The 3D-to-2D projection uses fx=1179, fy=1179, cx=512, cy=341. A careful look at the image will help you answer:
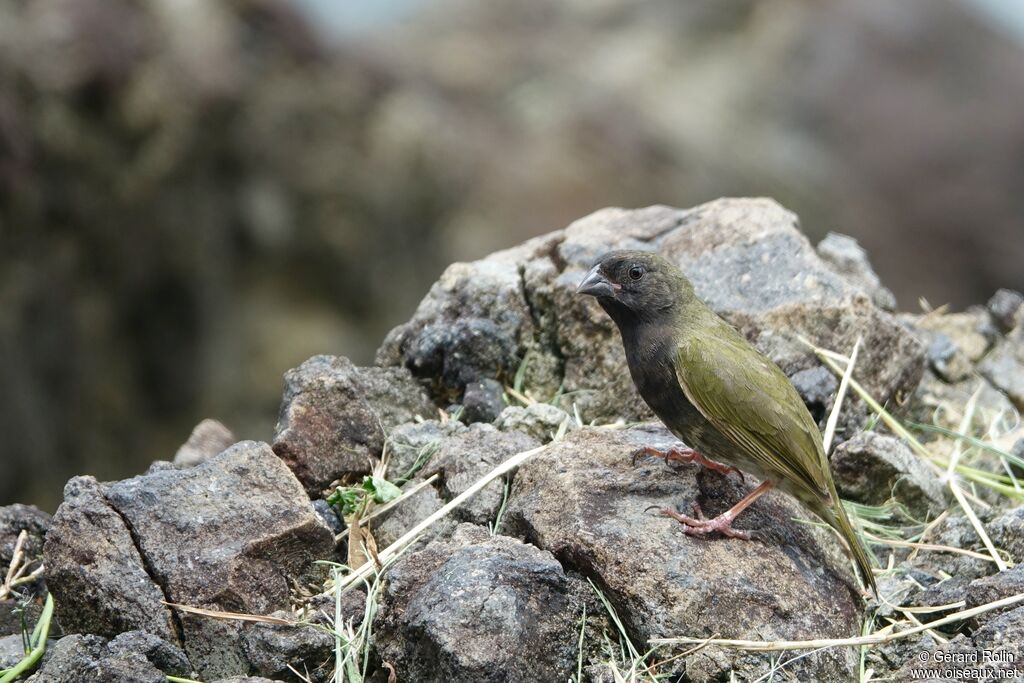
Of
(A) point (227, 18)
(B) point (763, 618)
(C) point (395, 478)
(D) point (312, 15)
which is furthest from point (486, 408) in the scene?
(D) point (312, 15)

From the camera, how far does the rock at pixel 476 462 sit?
4629mm

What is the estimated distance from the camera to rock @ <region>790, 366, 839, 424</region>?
5359mm

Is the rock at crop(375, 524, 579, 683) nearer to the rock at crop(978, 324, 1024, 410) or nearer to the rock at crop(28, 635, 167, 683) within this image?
the rock at crop(28, 635, 167, 683)

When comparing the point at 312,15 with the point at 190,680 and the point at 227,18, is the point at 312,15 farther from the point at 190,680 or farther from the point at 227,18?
the point at 190,680

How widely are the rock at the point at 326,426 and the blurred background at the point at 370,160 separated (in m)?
8.76

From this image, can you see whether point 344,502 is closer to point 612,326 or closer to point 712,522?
point 712,522

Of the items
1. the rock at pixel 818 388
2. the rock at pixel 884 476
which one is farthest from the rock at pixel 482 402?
the rock at pixel 884 476

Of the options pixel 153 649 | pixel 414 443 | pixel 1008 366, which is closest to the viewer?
pixel 153 649

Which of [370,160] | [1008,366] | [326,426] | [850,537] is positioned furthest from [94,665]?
[370,160]

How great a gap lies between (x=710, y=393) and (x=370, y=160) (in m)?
13.4

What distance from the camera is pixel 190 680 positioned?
12.7ft

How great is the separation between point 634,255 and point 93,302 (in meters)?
10.7

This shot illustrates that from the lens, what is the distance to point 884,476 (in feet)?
16.9

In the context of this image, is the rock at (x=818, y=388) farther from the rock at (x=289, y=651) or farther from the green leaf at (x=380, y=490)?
the rock at (x=289, y=651)
